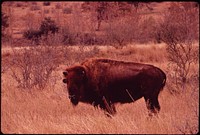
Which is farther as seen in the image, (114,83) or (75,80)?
(114,83)

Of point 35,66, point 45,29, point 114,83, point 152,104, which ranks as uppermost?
point 114,83

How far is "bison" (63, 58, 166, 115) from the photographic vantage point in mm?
8656

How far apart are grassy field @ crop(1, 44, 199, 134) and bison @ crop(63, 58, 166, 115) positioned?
30 cm

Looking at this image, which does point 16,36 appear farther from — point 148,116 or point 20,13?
point 148,116

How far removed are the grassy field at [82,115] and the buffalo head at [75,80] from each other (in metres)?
0.47

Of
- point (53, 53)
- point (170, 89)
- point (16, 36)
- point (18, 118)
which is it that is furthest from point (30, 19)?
point (18, 118)

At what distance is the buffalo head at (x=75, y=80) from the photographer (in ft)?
28.0

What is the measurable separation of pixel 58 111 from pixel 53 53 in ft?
16.8

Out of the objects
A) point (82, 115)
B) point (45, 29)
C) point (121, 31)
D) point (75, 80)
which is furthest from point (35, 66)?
point (45, 29)

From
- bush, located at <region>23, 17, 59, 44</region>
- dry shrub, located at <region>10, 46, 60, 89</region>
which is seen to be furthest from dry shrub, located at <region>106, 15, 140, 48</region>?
dry shrub, located at <region>10, 46, 60, 89</region>

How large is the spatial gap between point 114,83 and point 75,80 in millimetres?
790

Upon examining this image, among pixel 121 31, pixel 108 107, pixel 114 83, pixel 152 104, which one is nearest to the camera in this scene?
pixel 108 107

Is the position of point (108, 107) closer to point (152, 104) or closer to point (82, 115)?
point (82, 115)

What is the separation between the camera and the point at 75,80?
8.56 metres
